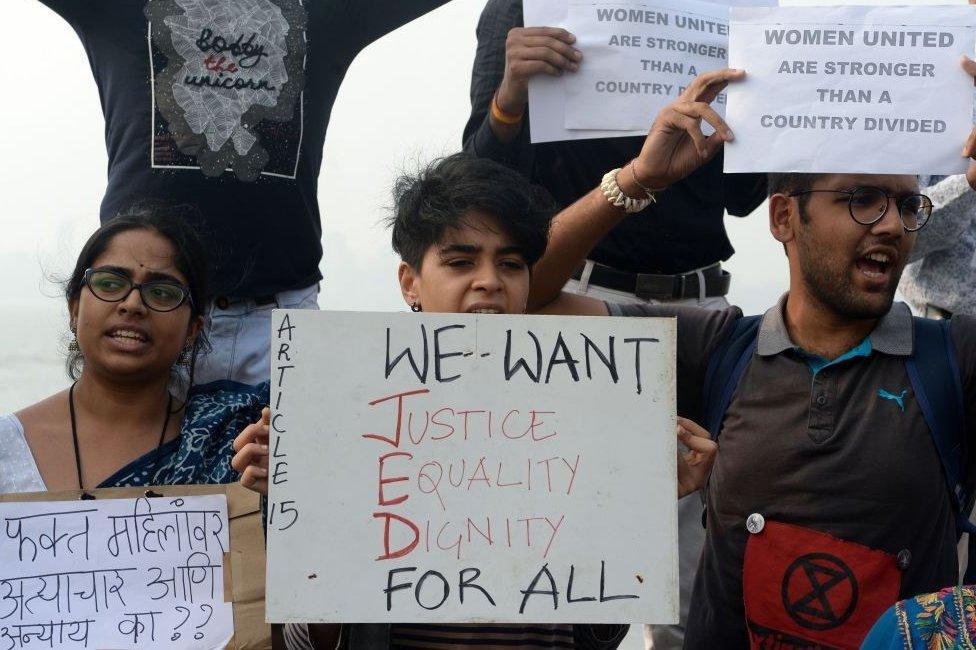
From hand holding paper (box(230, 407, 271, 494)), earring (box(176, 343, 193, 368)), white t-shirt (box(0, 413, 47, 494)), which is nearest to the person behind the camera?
hand holding paper (box(230, 407, 271, 494))

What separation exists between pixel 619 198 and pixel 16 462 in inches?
62.5

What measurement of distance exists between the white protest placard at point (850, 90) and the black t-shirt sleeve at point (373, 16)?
1.27 metres

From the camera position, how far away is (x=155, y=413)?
304cm

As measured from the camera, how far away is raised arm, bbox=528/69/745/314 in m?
2.86

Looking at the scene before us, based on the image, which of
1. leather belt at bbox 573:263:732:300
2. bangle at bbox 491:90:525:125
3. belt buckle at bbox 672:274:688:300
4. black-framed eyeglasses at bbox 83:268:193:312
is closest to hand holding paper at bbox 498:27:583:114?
bangle at bbox 491:90:525:125

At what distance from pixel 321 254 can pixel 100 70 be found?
2.77ft

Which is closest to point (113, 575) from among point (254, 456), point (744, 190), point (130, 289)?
point (254, 456)

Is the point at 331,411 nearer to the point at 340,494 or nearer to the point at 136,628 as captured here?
the point at 340,494

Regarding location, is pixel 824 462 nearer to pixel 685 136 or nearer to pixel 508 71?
pixel 685 136

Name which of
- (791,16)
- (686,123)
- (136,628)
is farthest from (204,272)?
(791,16)

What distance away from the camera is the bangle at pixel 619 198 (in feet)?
10.1

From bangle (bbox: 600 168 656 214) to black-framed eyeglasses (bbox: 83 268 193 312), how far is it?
111 centimetres

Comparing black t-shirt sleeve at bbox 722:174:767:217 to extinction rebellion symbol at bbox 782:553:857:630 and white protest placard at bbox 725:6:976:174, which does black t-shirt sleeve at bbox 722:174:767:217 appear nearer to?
white protest placard at bbox 725:6:976:174

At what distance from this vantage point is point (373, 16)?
3.72 metres
